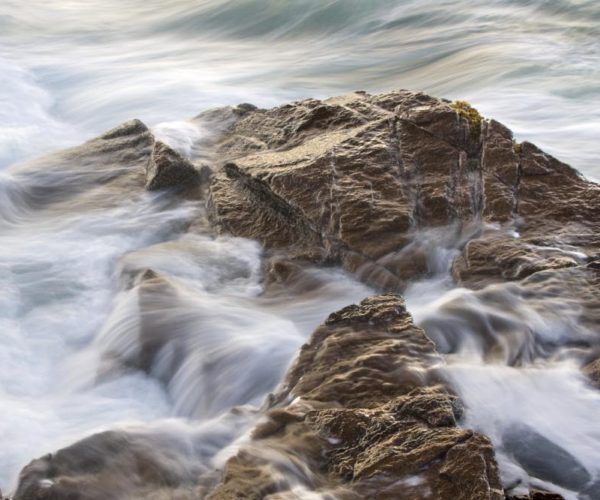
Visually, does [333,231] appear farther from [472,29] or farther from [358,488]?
[472,29]

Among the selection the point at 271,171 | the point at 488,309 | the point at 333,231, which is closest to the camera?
the point at 488,309

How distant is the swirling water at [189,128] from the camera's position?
4.70m

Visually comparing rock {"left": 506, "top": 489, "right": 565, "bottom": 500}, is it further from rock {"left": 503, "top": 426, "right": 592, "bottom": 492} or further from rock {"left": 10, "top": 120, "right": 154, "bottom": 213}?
rock {"left": 10, "top": 120, "right": 154, "bottom": 213}

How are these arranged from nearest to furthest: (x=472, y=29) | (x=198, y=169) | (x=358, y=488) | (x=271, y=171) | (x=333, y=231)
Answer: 1. (x=358, y=488)
2. (x=333, y=231)
3. (x=271, y=171)
4. (x=198, y=169)
5. (x=472, y=29)

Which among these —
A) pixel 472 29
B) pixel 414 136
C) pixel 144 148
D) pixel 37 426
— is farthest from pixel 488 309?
pixel 472 29

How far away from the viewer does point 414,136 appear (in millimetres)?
5984

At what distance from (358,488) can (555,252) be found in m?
2.38

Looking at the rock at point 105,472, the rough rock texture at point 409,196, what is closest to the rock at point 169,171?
the rough rock texture at point 409,196

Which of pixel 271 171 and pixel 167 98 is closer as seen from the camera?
pixel 271 171

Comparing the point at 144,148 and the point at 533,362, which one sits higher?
the point at 144,148

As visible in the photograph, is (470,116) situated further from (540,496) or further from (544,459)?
(540,496)

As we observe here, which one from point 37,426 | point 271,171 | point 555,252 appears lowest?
point 37,426

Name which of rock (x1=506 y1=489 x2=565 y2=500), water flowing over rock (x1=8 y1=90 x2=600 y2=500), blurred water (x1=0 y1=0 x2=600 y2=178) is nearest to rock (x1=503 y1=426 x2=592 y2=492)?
water flowing over rock (x1=8 y1=90 x2=600 y2=500)

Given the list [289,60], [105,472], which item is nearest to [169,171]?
[105,472]
